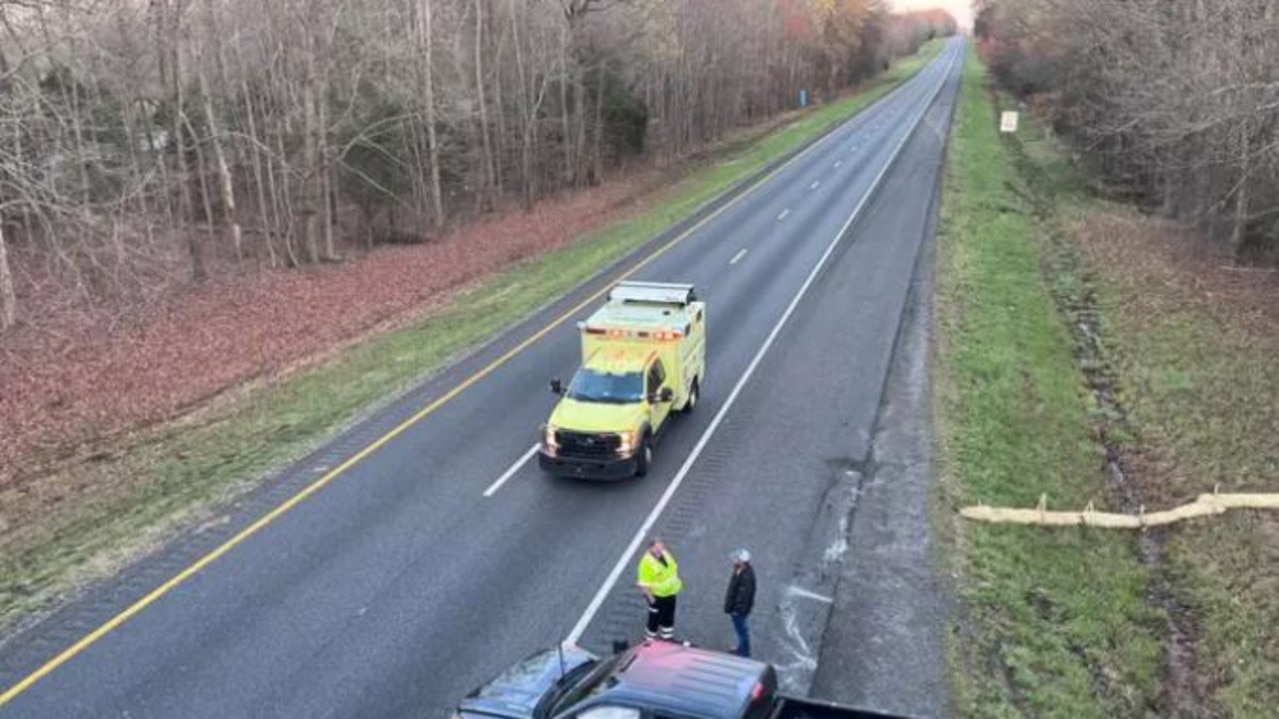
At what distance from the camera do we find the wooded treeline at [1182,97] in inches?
992

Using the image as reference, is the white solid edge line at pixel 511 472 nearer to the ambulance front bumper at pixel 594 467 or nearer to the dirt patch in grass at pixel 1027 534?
the ambulance front bumper at pixel 594 467

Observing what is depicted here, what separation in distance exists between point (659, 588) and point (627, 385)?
6.21 m

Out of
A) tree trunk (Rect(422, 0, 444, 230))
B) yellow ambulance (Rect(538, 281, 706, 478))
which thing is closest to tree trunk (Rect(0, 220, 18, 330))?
yellow ambulance (Rect(538, 281, 706, 478))

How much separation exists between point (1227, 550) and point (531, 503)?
1027 cm

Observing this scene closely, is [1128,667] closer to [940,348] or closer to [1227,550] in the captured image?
[1227,550]

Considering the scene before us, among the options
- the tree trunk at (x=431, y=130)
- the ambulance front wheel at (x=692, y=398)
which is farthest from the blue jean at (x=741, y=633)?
the tree trunk at (x=431, y=130)

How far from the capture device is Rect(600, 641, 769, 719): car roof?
8.52 meters

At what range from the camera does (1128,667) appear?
12.1 meters

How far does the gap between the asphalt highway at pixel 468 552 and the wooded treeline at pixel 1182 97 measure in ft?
34.4

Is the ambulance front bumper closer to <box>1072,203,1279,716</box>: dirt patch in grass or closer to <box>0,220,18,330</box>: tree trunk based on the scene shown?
<box>1072,203,1279,716</box>: dirt patch in grass

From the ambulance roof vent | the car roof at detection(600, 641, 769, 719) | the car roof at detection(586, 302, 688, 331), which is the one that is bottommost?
the car roof at detection(600, 641, 769, 719)

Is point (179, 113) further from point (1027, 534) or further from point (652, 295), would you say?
point (1027, 534)

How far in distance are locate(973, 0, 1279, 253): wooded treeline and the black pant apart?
16.4 m

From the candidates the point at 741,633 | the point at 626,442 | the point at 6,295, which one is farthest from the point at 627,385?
the point at 6,295
